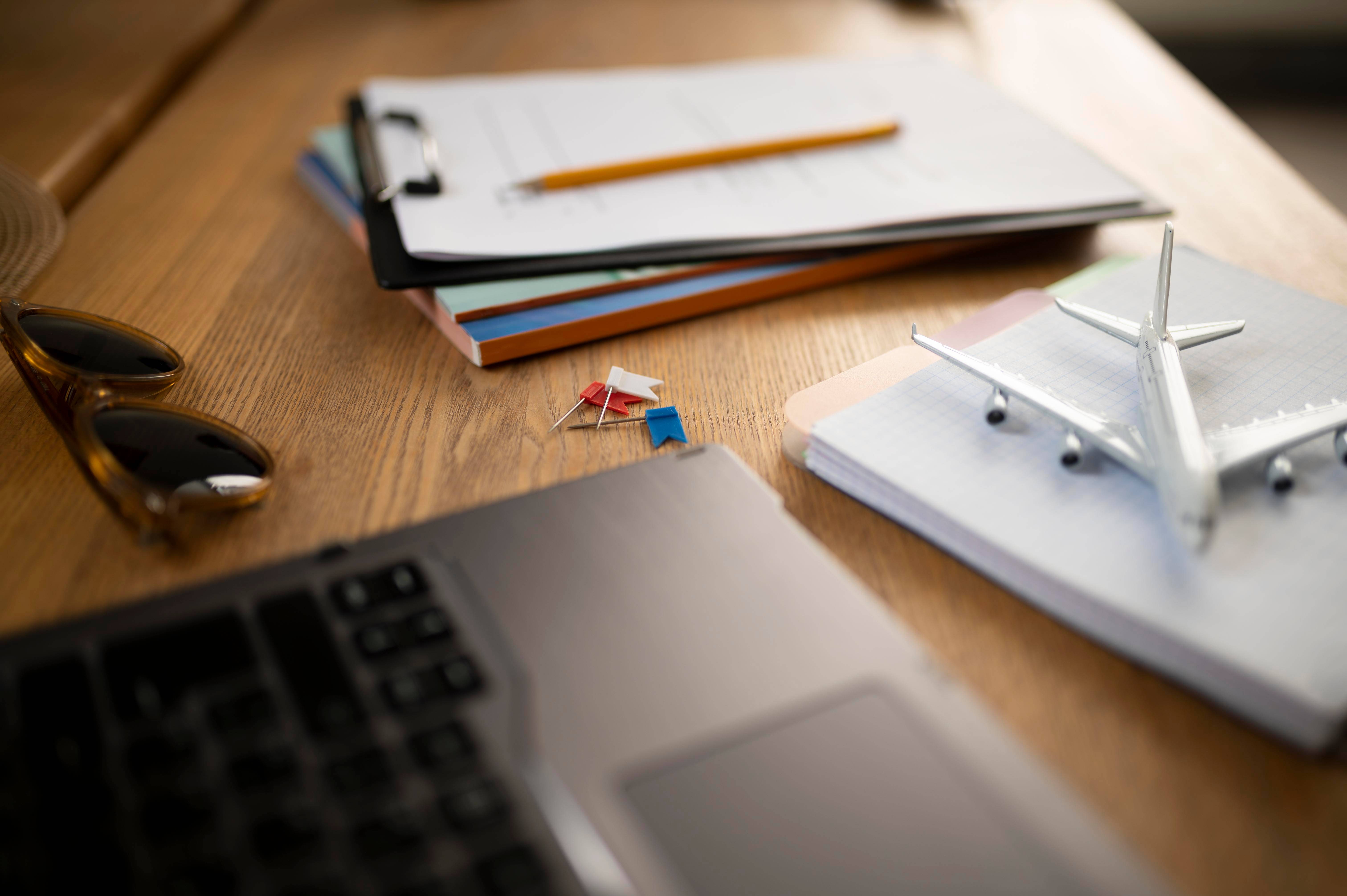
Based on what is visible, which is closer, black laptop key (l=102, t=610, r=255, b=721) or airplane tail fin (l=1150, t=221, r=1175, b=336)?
black laptop key (l=102, t=610, r=255, b=721)

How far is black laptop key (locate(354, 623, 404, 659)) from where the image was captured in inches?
11.9

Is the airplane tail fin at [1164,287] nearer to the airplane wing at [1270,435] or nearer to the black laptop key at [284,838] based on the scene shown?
the airplane wing at [1270,435]

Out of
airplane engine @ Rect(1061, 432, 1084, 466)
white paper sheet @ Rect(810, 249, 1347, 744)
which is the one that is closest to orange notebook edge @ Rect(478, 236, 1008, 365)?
white paper sheet @ Rect(810, 249, 1347, 744)

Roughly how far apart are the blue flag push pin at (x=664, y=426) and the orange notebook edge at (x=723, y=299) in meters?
0.08

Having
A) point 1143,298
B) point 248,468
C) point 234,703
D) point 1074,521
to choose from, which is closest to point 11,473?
point 248,468

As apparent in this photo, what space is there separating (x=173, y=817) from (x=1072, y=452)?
0.38 metres

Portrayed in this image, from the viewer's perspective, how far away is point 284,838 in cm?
25

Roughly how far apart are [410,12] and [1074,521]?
1061 millimetres

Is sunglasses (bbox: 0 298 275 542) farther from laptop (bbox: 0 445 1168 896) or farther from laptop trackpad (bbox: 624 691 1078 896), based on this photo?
laptop trackpad (bbox: 624 691 1078 896)

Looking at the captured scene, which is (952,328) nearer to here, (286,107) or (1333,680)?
(1333,680)

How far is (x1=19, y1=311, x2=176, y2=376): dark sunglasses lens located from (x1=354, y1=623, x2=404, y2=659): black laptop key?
10.0 inches

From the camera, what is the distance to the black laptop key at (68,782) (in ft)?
0.79

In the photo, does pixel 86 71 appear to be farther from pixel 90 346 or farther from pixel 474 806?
pixel 474 806

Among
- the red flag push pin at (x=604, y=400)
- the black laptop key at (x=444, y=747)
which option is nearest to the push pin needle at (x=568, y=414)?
the red flag push pin at (x=604, y=400)
